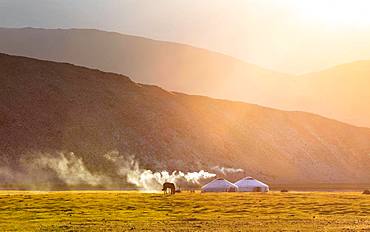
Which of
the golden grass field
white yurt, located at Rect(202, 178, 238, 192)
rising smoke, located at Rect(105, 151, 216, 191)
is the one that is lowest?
the golden grass field

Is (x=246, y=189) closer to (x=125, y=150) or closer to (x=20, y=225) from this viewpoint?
(x=125, y=150)

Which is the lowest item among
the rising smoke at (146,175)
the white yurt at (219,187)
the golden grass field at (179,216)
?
the golden grass field at (179,216)

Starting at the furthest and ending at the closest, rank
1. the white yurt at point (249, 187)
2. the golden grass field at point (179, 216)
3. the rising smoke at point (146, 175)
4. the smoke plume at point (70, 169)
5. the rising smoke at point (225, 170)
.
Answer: the rising smoke at point (225, 170), the smoke plume at point (70, 169), the rising smoke at point (146, 175), the white yurt at point (249, 187), the golden grass field at point (179, 216)

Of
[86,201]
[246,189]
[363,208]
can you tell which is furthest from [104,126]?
[363,208]

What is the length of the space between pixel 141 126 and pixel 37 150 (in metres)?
33.5

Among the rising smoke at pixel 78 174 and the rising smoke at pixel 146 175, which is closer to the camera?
the rising smoke at pixel 146 175

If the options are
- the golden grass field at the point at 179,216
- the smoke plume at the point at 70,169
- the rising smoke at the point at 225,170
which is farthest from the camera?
the rising smoke at the point at 225,170

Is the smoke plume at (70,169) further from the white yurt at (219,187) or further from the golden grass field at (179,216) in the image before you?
the golden grass field at (179,216)

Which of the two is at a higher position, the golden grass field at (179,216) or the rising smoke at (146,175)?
the rising smoke at (146,175)

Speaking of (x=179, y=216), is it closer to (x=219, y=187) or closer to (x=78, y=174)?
(x=219, y=187)

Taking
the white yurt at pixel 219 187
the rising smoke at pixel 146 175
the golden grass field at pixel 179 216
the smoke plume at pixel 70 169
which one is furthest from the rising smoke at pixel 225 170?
the golden grass field at pixel 179 216

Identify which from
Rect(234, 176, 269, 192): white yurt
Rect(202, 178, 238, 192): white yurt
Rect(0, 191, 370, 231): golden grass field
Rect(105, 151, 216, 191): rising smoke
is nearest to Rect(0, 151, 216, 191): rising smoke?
Rect(105, 151, 216, 191): rising smoke

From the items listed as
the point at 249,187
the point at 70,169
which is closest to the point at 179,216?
the point at 249,187

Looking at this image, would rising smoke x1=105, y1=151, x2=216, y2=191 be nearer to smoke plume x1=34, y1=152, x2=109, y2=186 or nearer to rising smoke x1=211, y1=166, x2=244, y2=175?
smoke plume x1=34, y1=152, x2=109, y2=186
